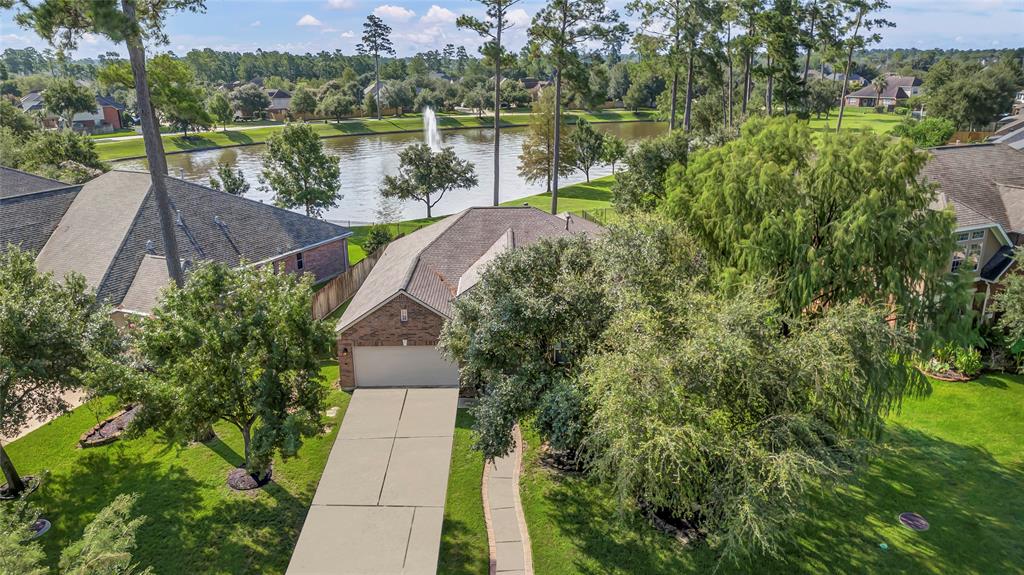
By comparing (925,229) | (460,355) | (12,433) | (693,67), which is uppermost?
(693,67)

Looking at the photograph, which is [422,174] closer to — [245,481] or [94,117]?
[245,481]

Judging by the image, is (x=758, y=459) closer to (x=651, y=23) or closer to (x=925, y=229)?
(x=925, y=229)

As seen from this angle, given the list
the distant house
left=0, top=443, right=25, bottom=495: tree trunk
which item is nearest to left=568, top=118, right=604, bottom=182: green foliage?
left=0, top=443, right=25, bottom=495: tree trunk

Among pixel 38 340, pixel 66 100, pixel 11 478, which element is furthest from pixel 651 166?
pixel 66 100

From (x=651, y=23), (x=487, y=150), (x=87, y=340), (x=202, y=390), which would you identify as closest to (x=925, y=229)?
(x=202, y=390)

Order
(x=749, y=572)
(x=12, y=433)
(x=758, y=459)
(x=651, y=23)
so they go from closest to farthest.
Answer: (x=758, y=459) → (x=749, y=572) → (x=12, y=433) → (x=651, y=23)

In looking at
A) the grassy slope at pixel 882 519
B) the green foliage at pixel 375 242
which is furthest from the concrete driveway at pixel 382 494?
the green foliage at pixel 375 242
